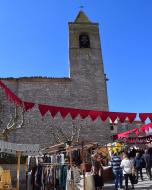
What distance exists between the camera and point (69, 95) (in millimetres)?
25859

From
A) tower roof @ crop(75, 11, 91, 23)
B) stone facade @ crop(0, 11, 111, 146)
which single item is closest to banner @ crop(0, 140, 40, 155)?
stone facade @ crop(0, 11, 111, 146)

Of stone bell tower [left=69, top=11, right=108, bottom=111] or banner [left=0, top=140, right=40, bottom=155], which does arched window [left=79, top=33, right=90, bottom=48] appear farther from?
banner [left=0, top=140, right=40, bottom=155]

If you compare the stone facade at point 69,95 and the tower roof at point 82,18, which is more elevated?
the tower roof at point 82,18

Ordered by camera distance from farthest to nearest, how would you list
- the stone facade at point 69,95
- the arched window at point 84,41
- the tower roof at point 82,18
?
the tower roof at point 82,18
the arched window at point 84,41
the stone facade at point 69,95

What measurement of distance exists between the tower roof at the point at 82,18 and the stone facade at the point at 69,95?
87.3 inches

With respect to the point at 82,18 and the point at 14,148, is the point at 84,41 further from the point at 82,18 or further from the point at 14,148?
the point at 14,148

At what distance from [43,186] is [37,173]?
0.49 meters

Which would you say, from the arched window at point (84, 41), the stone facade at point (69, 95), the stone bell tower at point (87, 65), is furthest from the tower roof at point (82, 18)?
the stone facade at point (69, 95)

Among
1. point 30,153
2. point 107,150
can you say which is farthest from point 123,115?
point 107,150

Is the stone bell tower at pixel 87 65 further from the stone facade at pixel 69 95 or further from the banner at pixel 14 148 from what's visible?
the banner at pixel 14 148

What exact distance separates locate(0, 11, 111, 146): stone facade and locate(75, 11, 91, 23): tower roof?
2218mm

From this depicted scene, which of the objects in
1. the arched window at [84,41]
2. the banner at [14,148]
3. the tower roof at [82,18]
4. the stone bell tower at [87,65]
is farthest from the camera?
the tower roof at [82,18]

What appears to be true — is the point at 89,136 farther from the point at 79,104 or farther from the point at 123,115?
the point at 123,115

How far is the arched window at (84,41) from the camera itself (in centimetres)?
2799
